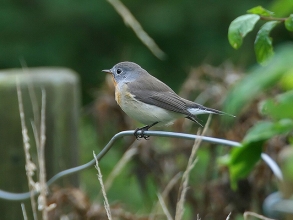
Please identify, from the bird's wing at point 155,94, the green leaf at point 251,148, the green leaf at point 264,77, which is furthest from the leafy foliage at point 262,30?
the bird's wing at point 155,94

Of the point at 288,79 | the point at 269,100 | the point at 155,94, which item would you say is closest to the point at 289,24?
the point at 269,100

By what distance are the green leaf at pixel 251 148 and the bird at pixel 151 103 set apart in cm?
146

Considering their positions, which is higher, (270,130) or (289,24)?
(289,24)

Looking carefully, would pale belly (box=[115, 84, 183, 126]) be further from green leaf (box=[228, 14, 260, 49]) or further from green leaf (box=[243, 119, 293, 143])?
green leaf (box=[243, 119, 293, 143])

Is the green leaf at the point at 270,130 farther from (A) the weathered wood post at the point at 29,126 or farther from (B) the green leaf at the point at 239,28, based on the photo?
(A) the weathered wood post at the point at 29,126

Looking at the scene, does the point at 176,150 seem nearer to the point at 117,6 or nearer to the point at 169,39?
the point at 117,6

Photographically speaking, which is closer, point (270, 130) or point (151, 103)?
point (270, 130)

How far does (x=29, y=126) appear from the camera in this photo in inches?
130

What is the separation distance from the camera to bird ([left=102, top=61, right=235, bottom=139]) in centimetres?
352

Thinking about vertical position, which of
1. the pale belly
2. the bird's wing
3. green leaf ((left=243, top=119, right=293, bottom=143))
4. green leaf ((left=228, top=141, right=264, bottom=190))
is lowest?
the pale belly

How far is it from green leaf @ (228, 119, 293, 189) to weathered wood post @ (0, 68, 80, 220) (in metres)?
1.59

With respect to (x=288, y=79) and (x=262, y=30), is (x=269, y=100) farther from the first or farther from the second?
(x=262, y=30)

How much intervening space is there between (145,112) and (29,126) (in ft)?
2.31

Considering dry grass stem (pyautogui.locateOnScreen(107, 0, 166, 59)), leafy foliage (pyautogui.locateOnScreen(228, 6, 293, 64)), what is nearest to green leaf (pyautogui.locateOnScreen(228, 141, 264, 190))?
leafy foliage (pyautogui.locateOnScreen(228, 6, 293, 64))
